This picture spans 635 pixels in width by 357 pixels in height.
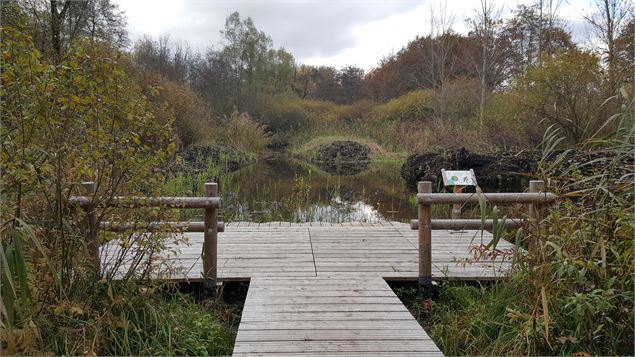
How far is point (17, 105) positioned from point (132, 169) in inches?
27.0

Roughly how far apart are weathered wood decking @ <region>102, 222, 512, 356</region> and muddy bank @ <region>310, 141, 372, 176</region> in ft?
46.3

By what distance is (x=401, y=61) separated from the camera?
34.8 m

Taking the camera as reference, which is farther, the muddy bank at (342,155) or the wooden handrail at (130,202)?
the muddy bank at (342,155)

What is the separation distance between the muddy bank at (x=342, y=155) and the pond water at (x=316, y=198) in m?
4.73

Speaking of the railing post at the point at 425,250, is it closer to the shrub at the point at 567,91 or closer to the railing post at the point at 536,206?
the railing post at the point at 536,206

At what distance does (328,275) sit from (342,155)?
1804 cm

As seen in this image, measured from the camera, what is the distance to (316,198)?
10508 mm

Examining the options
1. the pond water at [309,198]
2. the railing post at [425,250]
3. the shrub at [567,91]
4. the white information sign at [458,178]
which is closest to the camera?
the railing post at [425,250]

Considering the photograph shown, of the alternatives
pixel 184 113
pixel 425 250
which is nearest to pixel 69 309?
pixel 425 250

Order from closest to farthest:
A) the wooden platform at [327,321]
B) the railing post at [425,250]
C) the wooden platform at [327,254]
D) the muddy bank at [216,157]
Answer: the wooden platform at [327,321]
the railing post at [425,250]
the wooden platform at [327,254]
the muddy bank at [216,157]

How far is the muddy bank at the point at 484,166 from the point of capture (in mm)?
11039

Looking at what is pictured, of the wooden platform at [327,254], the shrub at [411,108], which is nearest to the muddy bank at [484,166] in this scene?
the wooden platform at [327,254]

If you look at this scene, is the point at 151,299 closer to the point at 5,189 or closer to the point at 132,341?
the point at 132,341

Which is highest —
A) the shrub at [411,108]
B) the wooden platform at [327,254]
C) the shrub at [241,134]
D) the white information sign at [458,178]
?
the shrub at [411,108]
